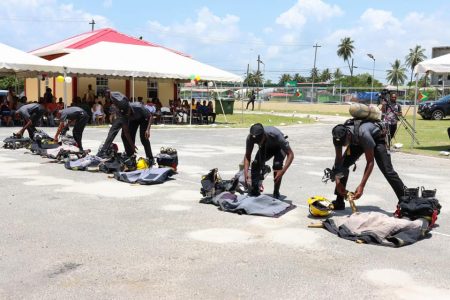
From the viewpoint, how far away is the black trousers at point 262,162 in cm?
772

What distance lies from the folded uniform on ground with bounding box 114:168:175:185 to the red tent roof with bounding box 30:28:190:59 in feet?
69.0

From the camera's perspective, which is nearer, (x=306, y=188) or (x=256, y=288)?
(x=256, y=288)

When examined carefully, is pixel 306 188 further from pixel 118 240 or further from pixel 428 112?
pixel 428 112

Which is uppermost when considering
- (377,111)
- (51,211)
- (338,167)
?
(377,111)

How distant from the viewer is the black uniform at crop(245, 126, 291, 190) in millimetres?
7539

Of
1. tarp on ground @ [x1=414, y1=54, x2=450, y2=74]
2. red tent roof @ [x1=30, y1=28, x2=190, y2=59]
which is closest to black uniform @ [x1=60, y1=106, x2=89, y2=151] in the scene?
tarp on ground @ [x1=414, y1=54, x2=450, y2=74]

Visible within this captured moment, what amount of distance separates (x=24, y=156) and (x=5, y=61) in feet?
32.0

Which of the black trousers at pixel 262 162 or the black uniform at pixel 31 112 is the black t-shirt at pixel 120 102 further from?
the black uniform at pixel 31 112

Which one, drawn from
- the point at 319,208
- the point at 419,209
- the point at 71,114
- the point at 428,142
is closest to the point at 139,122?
the point at 71,114

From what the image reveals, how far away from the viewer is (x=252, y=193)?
795 centimetres

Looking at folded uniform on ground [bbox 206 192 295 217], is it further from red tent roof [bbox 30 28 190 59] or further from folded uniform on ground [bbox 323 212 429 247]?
red tent roof [bbox 30 28 190 59]

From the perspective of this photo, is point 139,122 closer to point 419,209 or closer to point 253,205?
point 253,205

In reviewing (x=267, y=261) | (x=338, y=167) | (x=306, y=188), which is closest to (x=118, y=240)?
(x=267, y=261)

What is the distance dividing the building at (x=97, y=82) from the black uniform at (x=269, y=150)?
21813 millimetres
